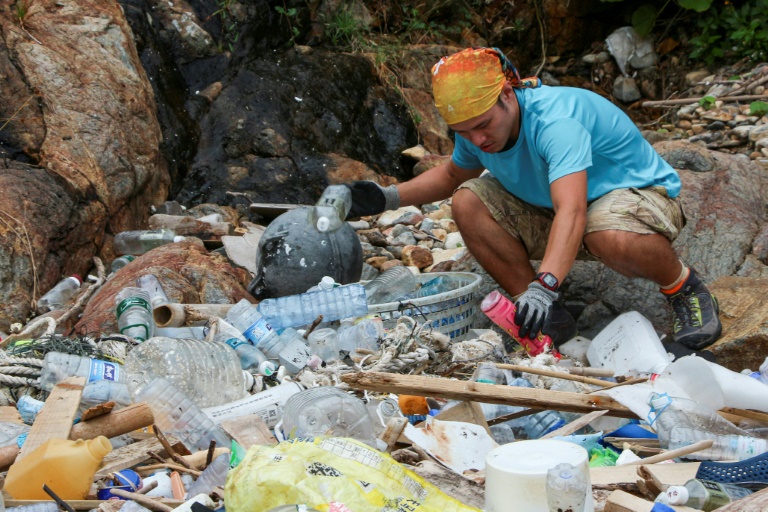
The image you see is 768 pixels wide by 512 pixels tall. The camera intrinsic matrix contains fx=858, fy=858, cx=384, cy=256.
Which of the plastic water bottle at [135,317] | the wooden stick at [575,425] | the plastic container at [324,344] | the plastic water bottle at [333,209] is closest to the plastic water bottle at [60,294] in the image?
the plastic water bottle at [135,317]

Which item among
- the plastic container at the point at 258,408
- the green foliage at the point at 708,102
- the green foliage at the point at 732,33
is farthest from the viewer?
the green foliage at the point at 732,33

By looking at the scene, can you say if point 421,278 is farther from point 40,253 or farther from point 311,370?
point 40,253

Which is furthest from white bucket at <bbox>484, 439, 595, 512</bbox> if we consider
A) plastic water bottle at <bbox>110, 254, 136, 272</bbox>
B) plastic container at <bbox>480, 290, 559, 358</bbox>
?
plastic water bottle at <bbox>110, 254, 136, 272</bbox>

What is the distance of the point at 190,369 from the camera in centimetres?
325

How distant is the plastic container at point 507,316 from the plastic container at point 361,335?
18.4 inches

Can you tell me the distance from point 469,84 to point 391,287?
126cm

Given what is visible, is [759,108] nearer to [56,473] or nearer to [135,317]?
[135,317]

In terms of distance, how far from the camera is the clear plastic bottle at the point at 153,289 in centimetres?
412

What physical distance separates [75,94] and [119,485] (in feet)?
14.4

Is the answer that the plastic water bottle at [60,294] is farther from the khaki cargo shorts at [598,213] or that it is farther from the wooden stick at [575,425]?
the wooden stick at [575,425]

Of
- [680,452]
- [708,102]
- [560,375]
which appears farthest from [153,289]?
[708,102]

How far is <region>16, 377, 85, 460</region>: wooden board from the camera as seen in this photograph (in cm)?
237

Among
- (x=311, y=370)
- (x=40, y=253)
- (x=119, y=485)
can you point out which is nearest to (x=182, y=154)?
(x=40, y=253)

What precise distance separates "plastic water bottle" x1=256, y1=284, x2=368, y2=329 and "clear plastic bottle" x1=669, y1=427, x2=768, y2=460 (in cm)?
168
